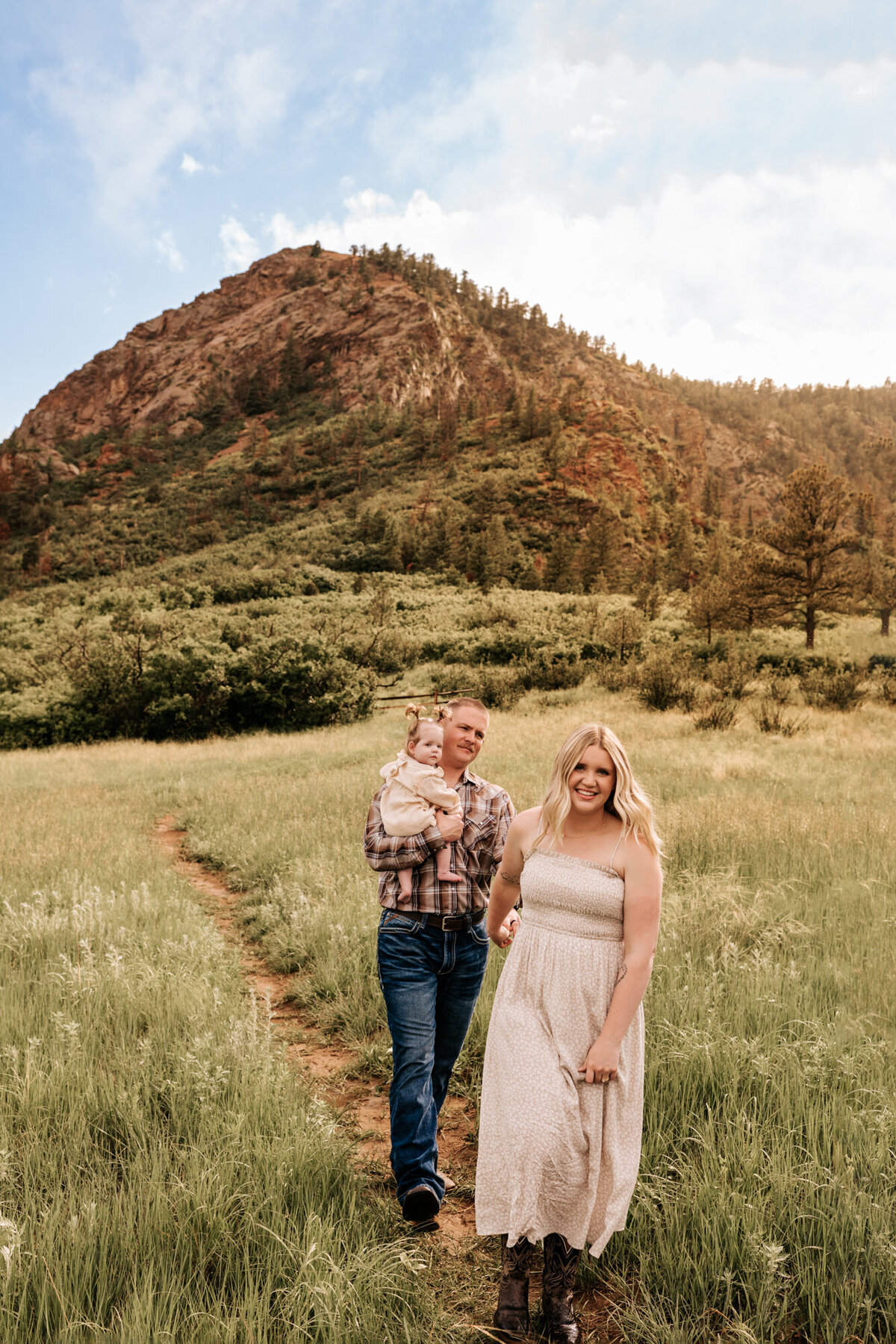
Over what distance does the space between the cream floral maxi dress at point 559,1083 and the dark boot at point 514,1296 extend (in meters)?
0.07

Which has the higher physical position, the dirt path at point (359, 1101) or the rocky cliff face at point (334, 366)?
the rocky cliff face at point (334, 366)

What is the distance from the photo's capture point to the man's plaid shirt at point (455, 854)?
2.85m

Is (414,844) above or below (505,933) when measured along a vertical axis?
above

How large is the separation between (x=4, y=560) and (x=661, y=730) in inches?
3258

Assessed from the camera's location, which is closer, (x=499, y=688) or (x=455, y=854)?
(x=455, y=854)

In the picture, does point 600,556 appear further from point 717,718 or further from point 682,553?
point 717,718

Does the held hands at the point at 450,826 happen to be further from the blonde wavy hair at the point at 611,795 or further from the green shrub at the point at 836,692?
the green shrub at the point at 836,692

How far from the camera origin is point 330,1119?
325cm

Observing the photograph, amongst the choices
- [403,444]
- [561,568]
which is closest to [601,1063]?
[561,568]

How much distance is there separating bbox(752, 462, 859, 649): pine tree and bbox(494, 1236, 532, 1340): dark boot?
113 feet

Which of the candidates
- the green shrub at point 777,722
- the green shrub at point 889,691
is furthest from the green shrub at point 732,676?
the green shrub at point 889,691

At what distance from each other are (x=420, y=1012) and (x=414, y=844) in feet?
2.12

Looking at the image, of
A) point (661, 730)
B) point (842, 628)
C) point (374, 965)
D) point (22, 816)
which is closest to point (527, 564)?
point (842, 628)

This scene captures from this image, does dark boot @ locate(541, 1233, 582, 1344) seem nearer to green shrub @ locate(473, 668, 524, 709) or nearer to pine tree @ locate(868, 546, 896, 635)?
green shrub @ locate(473, 668, 524, 709)
